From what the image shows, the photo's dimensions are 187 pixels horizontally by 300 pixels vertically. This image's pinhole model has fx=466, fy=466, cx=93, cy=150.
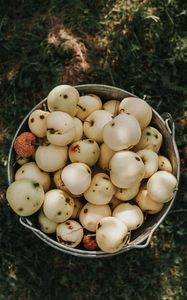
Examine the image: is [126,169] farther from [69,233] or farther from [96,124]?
[69,233]

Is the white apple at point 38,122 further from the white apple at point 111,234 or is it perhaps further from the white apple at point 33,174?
the white apple at point 111,234

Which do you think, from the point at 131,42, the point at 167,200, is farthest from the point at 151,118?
the point at 131,42

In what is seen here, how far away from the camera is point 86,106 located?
211 cm

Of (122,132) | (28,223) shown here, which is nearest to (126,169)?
(122,132)

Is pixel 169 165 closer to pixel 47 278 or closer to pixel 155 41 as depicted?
pixel 155 41

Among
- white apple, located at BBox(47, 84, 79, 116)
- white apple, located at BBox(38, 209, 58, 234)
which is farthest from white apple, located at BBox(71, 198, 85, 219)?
white apple, located at BBox(47, 84, 79, 116)

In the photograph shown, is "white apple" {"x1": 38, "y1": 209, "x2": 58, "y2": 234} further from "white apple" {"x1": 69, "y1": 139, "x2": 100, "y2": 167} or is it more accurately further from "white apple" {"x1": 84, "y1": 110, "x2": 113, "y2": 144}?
"white apple" {"x1": 84, "y1": 110, "x2": 113, "y2": 144}

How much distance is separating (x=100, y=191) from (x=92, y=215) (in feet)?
0.38

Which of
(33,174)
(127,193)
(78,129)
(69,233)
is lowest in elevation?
(69,233)

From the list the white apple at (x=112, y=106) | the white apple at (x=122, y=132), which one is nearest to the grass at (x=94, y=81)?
the white apple at (x=112, y=106)

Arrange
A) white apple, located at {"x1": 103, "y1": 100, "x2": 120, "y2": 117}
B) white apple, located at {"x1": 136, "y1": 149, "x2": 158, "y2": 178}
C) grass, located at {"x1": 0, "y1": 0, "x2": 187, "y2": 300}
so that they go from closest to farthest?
white apple, located at {"x1": 136, "y1": 149, "x2": 158, "y2": 178} < white apple, located at {"x1": 103, "y1": 100, "x2": 120, "y2": 117} < grass, located at {"x1": 0, "y1": 0, "x2": 187, "y2": 300}

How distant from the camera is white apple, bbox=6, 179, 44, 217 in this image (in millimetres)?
1961

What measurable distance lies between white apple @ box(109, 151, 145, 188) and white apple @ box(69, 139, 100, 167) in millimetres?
96

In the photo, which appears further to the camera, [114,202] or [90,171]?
[114,202]
